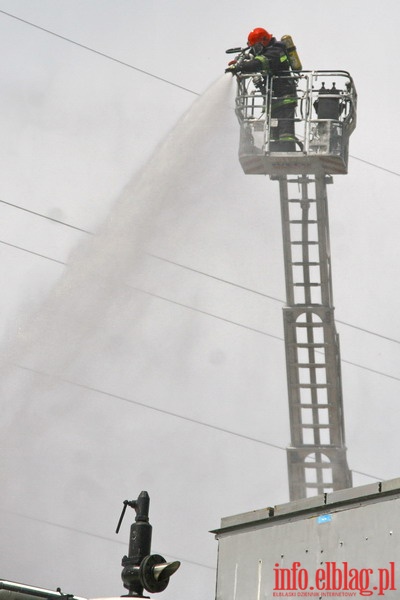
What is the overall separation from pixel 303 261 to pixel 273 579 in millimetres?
10077

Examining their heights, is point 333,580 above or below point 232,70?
below

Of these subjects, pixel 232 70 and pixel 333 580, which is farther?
pixel 232 70

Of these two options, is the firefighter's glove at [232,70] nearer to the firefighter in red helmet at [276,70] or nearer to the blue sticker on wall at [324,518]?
the firefighter in red helmet at [276,70]

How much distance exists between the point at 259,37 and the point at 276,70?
66cm

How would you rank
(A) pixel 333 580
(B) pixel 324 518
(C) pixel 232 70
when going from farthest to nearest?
(C) pixel 232 70, (B) pixel 324 518, (A) pixel 333 580

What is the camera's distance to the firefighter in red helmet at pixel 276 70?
22609mm

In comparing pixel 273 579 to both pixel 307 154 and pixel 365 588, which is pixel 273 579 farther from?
pixel 307 154

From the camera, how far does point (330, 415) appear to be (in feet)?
82.1

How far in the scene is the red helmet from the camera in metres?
23.1

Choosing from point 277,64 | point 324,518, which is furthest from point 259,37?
point 324,518


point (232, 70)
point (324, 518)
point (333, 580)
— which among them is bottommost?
point (333, 580)

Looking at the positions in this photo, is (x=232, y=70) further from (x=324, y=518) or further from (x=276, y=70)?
(x=324, y=518)

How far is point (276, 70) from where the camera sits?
23.4 meters

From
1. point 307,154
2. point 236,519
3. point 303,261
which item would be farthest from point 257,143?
point 236,519
